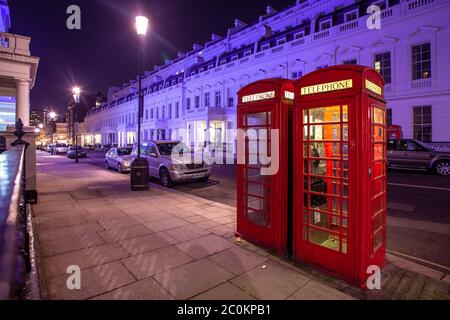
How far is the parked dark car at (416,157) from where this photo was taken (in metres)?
13.2

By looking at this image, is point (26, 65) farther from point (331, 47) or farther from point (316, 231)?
point (331, 47)

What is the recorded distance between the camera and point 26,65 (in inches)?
561

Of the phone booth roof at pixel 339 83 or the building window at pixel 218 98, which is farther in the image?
the building window at pixel 218 98

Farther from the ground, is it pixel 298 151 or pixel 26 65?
pixel 26 65

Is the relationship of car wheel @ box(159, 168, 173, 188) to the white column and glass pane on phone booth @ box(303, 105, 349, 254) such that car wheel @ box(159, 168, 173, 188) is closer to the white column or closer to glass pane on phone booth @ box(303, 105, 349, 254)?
glass pane on phone booth @ box(303, 105, 349, 254)

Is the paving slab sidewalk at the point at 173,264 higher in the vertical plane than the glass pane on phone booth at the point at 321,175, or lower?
lower

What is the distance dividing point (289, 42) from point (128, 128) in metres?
44.8

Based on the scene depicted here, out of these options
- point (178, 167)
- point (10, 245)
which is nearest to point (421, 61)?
point (178, 167)

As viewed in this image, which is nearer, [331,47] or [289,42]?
[331,47]

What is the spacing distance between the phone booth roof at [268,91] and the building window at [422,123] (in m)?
19.8

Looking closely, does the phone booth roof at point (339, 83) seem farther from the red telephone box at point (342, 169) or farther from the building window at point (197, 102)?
the building window at point (197, 102)

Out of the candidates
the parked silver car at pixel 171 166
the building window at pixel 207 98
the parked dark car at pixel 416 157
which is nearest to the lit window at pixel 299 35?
the building window at pixel 207 98
